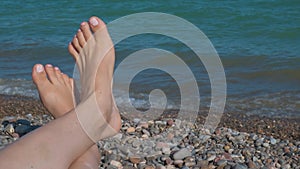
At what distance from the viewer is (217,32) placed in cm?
848

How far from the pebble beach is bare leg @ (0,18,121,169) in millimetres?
612

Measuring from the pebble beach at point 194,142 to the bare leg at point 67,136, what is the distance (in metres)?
0.61

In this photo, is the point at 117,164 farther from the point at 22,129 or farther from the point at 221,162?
the point at 22,129

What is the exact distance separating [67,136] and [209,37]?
6070 millimetres

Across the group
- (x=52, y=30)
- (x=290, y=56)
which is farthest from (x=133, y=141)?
(x=52, y=30)

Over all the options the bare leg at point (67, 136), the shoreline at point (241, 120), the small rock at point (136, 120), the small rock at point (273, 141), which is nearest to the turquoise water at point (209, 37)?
the shoreline at point (241, 120)

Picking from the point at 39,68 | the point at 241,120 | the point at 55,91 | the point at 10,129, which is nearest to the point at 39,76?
the point at 39,68

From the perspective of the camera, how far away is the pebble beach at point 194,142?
326 cm

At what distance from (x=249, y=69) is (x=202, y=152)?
9.44 ft

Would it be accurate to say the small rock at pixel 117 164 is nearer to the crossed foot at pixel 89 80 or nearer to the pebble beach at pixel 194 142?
the pebble beach at pixel 194 142

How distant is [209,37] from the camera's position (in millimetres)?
8188

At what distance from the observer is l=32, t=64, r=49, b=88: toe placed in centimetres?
314

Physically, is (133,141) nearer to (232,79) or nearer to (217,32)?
(232,79)

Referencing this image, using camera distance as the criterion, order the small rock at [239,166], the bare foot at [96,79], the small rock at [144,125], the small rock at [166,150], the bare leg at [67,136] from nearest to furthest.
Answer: the bare leg at [67,136] → the bare foot at [96,79] → the small rock at [239,166] → the small rock at [166,150] → the small rock at [144,125]
